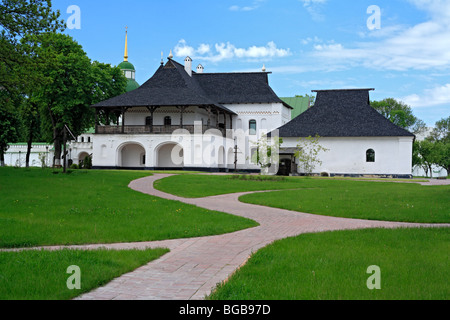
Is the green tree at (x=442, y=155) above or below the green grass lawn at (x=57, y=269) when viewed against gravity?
above

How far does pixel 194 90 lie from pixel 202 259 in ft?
148

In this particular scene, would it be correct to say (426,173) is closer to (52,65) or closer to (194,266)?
(52,65)

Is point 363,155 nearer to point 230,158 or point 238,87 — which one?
point 230,158

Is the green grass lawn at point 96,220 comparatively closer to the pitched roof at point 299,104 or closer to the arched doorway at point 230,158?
the arched doorway at point 230,158

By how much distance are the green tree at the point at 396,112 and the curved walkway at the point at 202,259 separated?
75.0 metres

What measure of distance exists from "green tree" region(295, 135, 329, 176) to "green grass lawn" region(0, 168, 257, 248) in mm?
33537

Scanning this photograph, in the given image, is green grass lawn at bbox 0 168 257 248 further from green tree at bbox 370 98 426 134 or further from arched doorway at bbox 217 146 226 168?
green tree at bbox 370 98 426 134

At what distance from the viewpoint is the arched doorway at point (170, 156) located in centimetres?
4897

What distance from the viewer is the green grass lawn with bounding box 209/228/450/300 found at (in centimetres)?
536

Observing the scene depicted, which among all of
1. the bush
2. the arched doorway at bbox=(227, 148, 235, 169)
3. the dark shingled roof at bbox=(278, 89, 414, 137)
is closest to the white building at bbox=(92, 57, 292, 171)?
the arched doorway at bbox=(227, 148, 235, 169)
